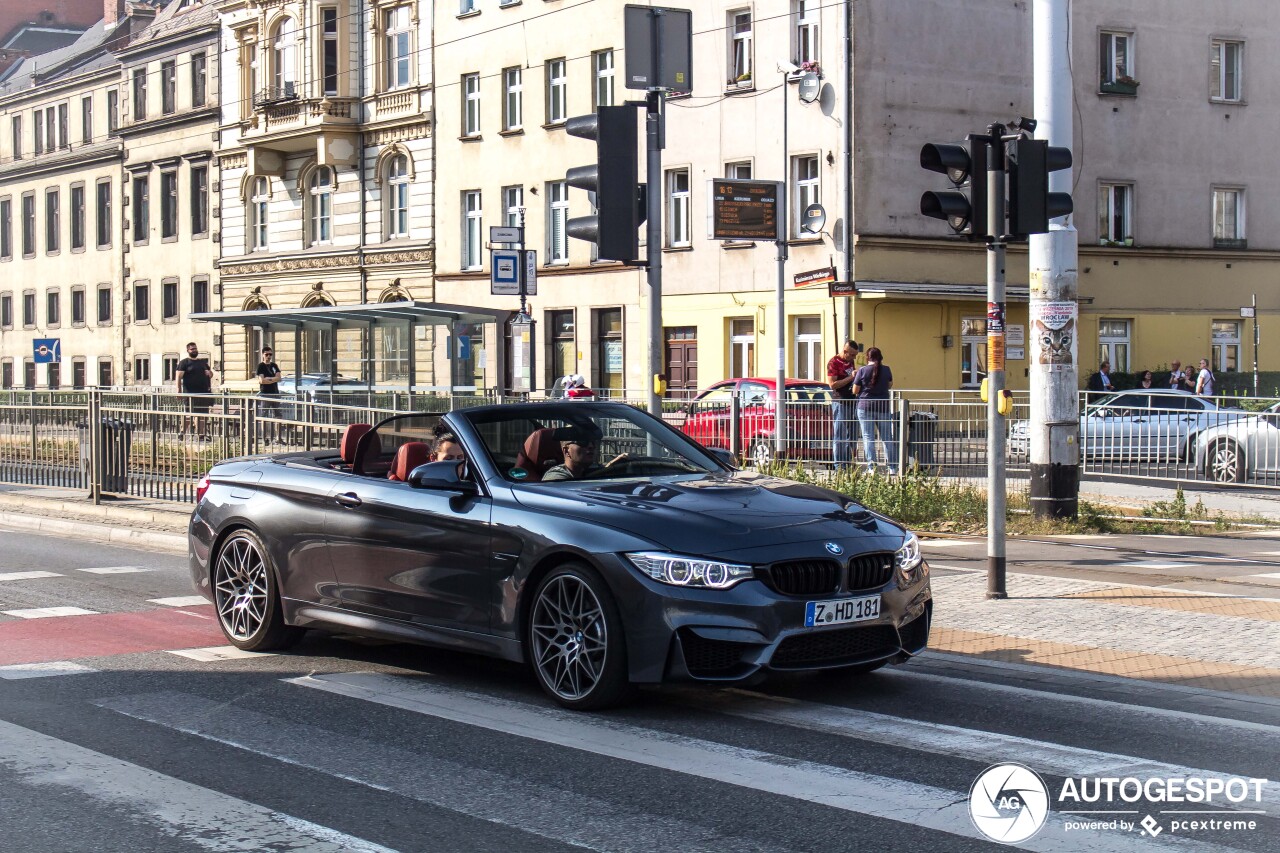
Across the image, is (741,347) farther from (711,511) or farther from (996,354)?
(711,511)

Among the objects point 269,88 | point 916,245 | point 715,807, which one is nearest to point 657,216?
point 715,807

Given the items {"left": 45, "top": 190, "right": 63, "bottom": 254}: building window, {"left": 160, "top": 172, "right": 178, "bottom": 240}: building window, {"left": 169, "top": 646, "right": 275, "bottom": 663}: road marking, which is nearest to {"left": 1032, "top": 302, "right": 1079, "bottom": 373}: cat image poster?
{"left": 169, "top": 646, "right": 275, "bottom": 663}: road marking

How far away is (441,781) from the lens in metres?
6.17

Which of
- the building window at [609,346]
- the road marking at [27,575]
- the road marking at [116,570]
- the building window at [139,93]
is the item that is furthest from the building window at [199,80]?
the road marking at [27,575]

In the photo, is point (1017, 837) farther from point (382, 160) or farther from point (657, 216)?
point (382, 160)

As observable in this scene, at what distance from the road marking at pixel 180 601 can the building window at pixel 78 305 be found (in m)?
54.5

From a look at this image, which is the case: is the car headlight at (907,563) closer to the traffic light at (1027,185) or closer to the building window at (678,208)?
the traffic light at (1027,185)

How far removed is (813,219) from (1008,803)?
108ft

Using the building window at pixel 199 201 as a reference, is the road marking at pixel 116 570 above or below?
below

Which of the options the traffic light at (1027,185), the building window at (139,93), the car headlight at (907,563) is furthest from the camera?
the building window at (139,93)

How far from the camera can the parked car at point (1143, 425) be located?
17984 mm

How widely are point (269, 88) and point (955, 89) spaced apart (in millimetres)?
23505

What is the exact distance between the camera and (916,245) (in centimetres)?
3788

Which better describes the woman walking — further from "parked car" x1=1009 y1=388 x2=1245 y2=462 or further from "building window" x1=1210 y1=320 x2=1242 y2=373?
"building window" x1=1210 y1=320 x2=1242 y2=373
